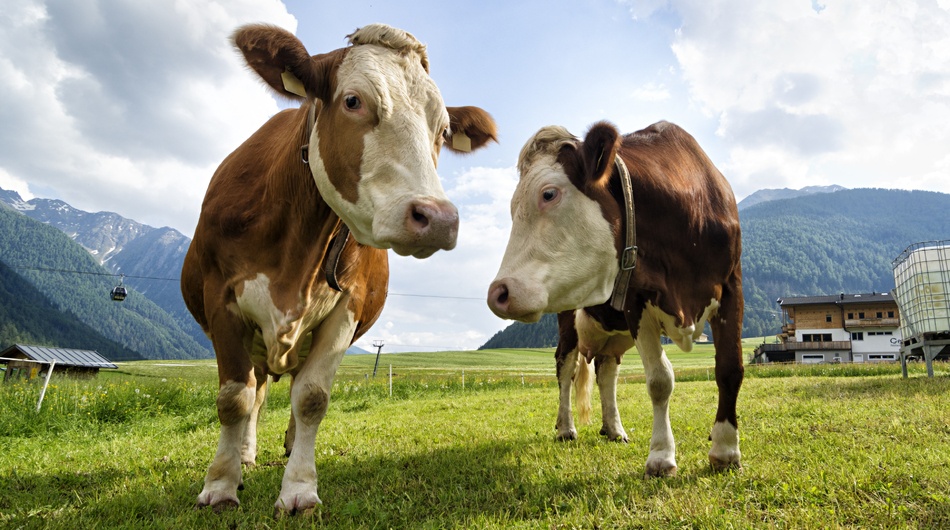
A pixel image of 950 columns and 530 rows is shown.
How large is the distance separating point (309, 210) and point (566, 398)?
377 centimetres

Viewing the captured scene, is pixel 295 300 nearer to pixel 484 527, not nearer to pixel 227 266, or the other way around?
pixel 227 266

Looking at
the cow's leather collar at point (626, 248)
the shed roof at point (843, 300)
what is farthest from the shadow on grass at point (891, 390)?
the shed roof at point (843, 300)

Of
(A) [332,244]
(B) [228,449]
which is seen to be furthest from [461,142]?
(B) [228,449]

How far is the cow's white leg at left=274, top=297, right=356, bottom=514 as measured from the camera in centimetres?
324

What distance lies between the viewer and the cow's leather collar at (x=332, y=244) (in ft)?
11.3

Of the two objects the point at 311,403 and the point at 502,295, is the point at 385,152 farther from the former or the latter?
the point at 311,403

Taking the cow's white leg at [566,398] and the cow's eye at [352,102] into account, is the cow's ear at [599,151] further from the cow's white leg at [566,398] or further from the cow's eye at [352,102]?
the cow's white leg at [566,398]

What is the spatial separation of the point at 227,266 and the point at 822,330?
7312cm

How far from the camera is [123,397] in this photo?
32.9 feet

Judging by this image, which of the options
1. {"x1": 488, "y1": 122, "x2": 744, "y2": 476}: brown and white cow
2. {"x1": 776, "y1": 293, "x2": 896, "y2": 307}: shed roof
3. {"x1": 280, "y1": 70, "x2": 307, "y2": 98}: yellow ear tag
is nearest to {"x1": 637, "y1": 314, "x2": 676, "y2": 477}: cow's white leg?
{"x1": 488, "y1": 122, "x2": 744, "y2": 476}: brown and white cow

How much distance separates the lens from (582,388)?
6469 mm

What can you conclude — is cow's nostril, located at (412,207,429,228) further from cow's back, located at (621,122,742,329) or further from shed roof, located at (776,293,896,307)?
shed roof, located at (776,293,896,307)

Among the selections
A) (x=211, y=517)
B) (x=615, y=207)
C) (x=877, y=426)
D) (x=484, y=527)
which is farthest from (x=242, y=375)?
(x=877, y=426)

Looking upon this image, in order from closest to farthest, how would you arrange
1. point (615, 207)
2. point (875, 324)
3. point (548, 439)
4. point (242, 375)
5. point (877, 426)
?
1. point (242, 375)
2. point (615, 207)
3. point (877, 426)
4. point (548, 439)
5. point (875, 324)
